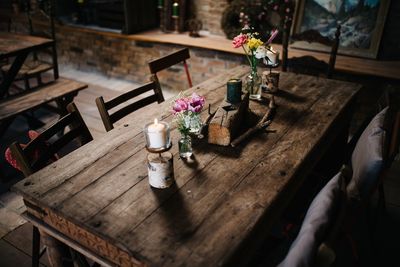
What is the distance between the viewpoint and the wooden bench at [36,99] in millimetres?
2766

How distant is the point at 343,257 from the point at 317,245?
1.13m

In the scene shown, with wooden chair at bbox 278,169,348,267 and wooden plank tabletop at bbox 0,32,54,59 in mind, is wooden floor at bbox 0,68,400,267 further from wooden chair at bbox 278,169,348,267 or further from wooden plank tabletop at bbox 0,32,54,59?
wooden chair at bbox 278,169,348,267

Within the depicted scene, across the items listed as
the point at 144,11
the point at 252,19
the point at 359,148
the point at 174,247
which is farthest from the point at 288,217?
the point at 144,11

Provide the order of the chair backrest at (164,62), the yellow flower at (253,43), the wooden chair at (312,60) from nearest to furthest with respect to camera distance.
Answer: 1. the yellow flower at (253,43)
2. the chair backrest at (164,62)
3. the wooden chair at (312,60)

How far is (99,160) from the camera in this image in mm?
1608

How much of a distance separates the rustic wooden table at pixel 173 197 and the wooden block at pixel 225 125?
0.04 metres

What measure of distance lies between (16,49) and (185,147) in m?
2.35

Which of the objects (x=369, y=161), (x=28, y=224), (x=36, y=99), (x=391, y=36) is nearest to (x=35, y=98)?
(x=36, y=99)

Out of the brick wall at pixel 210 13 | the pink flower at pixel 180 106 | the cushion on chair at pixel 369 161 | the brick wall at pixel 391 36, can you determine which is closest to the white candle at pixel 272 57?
the cushion on chair at pixel 369 161

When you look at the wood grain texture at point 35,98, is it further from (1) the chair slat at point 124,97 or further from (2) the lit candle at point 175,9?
(2) the lit candle at point 175,9

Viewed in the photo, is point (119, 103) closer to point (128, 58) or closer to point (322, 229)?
point (322, 229)

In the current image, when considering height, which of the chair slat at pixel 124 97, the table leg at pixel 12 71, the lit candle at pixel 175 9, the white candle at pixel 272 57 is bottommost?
the table leg at pixel 12 71

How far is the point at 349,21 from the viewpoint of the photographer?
3.62 metres

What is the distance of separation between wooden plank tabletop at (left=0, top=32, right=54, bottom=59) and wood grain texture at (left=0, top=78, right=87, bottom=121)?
362 mm
